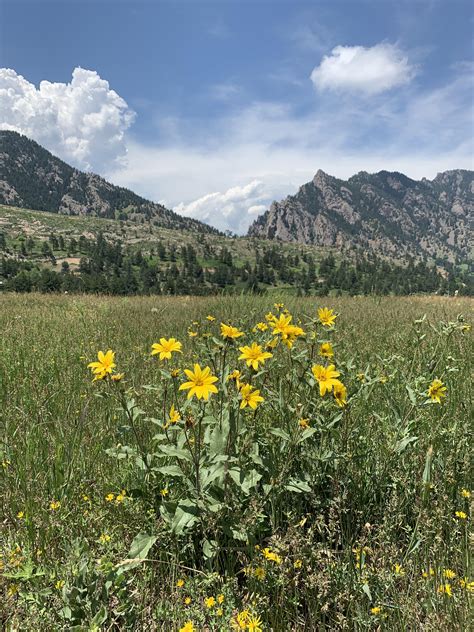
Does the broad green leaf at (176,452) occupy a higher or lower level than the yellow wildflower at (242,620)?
higher

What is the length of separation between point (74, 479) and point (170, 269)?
→ 412 feet

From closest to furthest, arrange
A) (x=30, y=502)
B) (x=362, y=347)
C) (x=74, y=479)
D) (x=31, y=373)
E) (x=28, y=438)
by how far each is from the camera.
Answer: (x=30, y=502), (x=74, y=479), (x=28, y=438), (x=31, y=373), (x=362, y=347)

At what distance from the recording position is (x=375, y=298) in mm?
14438

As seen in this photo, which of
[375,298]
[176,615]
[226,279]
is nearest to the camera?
[176,615]

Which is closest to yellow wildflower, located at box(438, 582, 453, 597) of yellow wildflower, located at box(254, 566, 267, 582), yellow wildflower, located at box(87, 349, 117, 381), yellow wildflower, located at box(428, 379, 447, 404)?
yellow wildflower, located at box(254, 566, 267, 582)

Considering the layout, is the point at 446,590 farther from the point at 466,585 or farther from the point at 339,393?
the point at 339,393

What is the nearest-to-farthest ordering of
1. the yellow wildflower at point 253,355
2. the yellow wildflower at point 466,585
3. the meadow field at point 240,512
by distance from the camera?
the yellow wildflower at point 466,585, the meadow field at point 240,512, the yellow wildflower at point 253,355

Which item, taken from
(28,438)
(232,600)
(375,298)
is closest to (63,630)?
(232,600)

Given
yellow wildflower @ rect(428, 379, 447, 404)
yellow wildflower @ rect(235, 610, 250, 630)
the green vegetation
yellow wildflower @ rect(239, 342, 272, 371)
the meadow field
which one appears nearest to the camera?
yellow wildflower @ rect(235, 610, 250, 630)

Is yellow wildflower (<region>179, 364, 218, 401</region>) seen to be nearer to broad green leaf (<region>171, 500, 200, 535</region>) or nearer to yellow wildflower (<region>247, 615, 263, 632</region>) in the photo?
broad green leaf (<region>171, 500, 200, 535</region>)

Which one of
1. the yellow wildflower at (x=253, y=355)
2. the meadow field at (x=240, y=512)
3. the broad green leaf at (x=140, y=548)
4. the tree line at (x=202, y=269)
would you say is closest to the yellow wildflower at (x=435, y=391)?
the meadow field at (x=240, y=512)

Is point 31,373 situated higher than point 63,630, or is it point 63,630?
point 31,373

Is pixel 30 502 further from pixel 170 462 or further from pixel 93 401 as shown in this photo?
pixel 93 401

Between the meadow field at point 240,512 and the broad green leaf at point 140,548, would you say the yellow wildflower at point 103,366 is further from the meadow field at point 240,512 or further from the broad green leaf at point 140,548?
the broad green leaf at point 140,548
